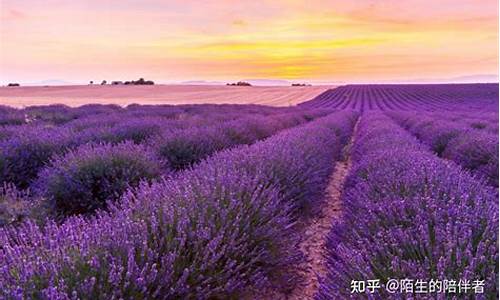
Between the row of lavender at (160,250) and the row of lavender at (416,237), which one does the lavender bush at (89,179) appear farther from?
the row of lavender at (416,237)

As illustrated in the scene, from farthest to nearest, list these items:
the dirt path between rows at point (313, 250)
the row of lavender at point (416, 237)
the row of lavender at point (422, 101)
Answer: the row of lavender at point (422, 101) → the dirt path between rows at point (313, 250) → the row of lavender at point (416, 237)

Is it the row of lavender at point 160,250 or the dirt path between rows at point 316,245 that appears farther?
the dirt path between rows at point 316,245

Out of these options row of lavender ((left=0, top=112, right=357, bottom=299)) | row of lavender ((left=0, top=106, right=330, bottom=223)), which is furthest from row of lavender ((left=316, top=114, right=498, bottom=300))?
row of lavender ((left=0, top=106, right=330, bottom=223))

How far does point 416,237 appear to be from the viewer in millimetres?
1884

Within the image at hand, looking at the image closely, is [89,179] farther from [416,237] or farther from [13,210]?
[416,237]

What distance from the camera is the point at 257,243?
7.79 ft

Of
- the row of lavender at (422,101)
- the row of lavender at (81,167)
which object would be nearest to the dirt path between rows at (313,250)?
the row of lavender at (81,167)

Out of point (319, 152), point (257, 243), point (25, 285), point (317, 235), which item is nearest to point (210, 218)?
point (257, 243)

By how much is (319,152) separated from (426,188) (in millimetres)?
2571

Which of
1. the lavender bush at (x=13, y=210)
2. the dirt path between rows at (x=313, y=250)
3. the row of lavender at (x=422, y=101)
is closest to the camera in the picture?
the dirt path between rows at (x=313, y=250)

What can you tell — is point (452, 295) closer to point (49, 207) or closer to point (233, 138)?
point (49, 207)

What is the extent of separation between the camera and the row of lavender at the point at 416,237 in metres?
1.53

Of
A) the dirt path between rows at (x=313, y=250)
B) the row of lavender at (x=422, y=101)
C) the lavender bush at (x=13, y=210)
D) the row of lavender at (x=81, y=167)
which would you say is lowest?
the dirt path between rows at (x=313, y=250)

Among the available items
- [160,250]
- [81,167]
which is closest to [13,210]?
[81,167]
